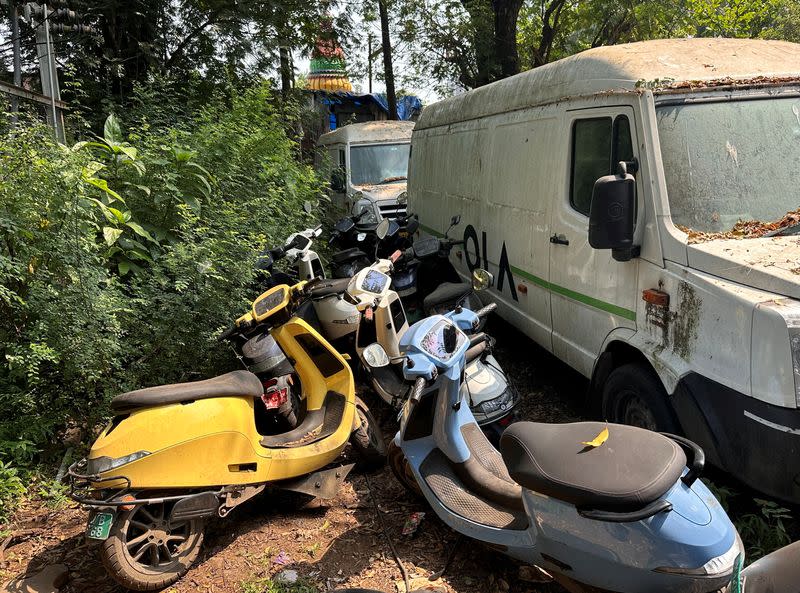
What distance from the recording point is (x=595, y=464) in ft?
7.77

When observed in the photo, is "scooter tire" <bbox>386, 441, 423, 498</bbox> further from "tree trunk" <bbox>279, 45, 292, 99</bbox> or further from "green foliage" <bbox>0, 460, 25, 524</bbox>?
"tree trunk" <bbox>279, 45, 292, 99</bbox>

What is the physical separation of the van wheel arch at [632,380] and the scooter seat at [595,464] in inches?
44.6

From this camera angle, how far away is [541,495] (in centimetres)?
260

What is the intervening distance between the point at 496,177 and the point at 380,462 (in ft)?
10.1

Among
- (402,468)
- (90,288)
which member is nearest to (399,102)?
(90,288)

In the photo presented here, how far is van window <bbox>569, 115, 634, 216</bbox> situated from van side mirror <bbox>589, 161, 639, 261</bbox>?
0.40 meters

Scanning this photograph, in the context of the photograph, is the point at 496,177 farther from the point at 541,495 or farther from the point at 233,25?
the point at 233,25

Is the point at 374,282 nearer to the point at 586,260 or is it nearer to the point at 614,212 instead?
the point at 586,260

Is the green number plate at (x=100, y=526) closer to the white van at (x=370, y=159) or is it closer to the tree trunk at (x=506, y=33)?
the white van at (x=370, y=159)

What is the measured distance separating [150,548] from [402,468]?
1.38m

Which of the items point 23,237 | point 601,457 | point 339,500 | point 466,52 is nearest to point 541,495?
point 601,457

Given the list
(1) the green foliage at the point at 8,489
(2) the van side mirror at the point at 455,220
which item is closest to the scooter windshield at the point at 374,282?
(1) the green foliage at the point at 8,489

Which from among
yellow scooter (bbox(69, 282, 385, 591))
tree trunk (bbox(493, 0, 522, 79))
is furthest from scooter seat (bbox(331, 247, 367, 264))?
tree trunk (bbox(493, 0, 522, 79))

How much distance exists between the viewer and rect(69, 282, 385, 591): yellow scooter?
3.03m
